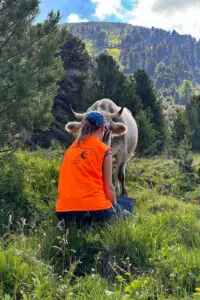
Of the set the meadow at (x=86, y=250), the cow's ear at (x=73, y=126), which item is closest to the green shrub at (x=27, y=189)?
the meadow at (x=86, y=250)

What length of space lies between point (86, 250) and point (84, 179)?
0.88 meters

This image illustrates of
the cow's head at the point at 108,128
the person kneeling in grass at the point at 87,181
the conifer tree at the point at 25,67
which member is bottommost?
the person kneeling in grass at the point at 87,181

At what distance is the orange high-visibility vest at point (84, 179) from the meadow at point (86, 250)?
0.31 meters

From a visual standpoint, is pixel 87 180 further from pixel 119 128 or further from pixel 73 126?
pixel 119 128

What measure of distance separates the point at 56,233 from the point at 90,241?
0.44 m

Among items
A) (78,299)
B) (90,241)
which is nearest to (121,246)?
(90,241)

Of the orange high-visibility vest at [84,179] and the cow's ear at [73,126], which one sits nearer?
the orange high-visibility vest at [84,179]

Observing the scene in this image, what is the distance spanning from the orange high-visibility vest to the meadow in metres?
0.31

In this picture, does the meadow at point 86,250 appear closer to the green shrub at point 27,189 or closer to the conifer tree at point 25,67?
the green shrub at point 27,189

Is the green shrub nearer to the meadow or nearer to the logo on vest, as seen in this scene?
the meadow

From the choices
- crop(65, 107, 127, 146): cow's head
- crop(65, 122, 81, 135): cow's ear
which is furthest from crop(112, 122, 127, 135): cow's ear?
crop(65, 122, 81, 135): cow's ear

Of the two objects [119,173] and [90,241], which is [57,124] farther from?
[90,241]

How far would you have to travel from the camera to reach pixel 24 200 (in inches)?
229

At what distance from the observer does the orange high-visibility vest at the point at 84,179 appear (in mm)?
4516
